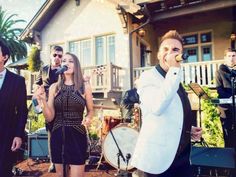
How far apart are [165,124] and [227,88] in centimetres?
345

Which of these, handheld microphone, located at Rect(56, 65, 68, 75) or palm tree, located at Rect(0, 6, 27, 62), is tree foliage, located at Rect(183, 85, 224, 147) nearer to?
handheld microphone, located at Rect(56, 65, 68, 75)

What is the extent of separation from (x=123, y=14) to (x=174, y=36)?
373 inches

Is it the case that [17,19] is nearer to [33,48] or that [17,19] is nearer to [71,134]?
[33,48]

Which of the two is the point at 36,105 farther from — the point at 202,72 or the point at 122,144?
the point at 202,72

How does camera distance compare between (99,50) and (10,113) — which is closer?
(10,113)

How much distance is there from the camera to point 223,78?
4734 mm

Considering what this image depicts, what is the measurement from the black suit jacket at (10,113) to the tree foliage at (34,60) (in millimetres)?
11126

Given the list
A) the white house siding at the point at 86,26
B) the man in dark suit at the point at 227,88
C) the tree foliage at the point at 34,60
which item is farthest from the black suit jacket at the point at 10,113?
the tree foliage at the point at 34,60

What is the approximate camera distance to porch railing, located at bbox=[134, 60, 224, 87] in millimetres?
9086

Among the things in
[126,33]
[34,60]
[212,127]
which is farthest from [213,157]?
[34,60]

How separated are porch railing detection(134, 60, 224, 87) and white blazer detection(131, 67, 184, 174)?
7.86 meters

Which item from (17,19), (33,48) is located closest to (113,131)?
(33,48)

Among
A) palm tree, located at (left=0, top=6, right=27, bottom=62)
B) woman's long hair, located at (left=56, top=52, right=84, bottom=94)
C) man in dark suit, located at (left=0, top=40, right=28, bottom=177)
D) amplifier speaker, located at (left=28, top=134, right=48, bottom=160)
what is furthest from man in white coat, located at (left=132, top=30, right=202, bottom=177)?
palm tree, located at (left=0, top=6, right=27, bottom=62)

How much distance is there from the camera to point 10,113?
296cm
